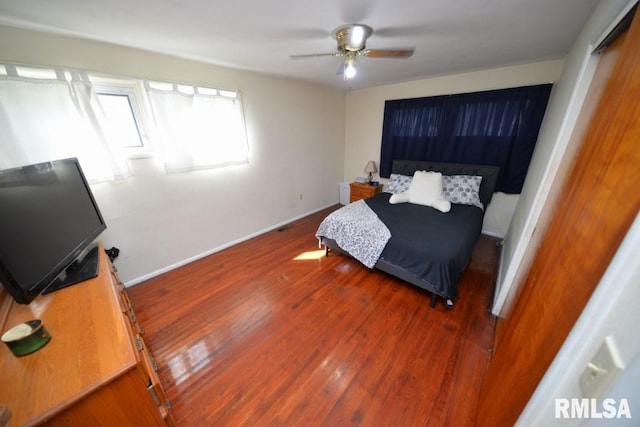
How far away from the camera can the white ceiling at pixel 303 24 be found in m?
1.30

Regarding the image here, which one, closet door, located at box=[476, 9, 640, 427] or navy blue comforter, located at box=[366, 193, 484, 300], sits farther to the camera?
navy blue comforter, located at box=[366, 193, 484, 300]

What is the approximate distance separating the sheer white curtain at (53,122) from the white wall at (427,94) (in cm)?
358

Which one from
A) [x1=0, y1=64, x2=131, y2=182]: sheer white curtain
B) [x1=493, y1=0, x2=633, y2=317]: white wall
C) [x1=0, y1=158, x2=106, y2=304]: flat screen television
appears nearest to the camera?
[x1=0, y1=158, x2=106, y2=304]: flat screen television

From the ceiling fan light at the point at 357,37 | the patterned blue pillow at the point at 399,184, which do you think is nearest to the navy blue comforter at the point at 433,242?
the patterned blue pillow at the point at 399,184

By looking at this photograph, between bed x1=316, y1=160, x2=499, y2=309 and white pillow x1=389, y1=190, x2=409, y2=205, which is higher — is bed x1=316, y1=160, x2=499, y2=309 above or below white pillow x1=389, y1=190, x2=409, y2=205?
below

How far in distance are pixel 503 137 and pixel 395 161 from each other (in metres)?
1.41

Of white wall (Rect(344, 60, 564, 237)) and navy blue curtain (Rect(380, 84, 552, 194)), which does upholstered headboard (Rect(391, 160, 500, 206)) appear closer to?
navy blue curtain (Rect(380, 84, 552, 194))

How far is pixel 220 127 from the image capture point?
2561 millimetres

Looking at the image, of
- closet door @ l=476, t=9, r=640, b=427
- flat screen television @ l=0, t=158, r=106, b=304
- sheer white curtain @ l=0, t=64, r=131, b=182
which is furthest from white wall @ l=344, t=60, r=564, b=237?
flat screen television @ l=0, t=158, r=106, b=304

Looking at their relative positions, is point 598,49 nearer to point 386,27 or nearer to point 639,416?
point 386,27

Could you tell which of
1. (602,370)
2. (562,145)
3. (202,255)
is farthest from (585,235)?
(202,255)

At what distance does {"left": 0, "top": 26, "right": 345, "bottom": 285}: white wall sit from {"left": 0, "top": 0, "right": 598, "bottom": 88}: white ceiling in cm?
14

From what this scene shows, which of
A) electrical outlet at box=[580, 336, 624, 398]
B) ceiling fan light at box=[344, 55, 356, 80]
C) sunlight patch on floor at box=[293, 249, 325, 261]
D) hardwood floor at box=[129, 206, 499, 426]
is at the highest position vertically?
ceiling fan light at box=[344, 55, 356, 80]

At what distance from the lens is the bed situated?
181 cm
